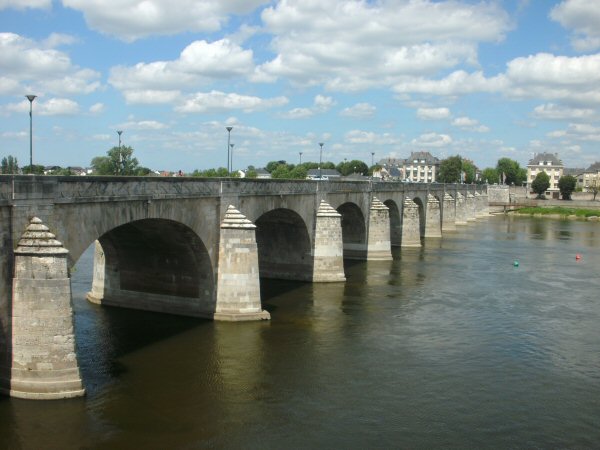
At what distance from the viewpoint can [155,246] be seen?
28656 mm

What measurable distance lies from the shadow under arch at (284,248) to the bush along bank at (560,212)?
87.3m

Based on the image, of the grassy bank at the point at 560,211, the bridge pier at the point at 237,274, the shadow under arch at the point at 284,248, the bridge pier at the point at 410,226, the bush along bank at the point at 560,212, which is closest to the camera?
the bridge pier at the point at 237,274

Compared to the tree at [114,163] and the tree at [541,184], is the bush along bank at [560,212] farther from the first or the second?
the tree at [114,163]

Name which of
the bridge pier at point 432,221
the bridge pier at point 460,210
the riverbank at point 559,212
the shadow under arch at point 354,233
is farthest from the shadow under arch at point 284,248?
the riverbank at point 559,212

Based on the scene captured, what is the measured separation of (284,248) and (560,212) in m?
92.8

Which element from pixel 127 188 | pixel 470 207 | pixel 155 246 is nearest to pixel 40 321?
pixel 127 188

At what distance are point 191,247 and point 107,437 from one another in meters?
12.0

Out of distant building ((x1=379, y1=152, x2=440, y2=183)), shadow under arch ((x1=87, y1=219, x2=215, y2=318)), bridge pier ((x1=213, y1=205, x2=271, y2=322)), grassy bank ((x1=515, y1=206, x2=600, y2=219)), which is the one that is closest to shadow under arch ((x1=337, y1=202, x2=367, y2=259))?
bridge pier ((x1=213, y1=205, x2=271, y2=322))

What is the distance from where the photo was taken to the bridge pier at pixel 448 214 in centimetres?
8300

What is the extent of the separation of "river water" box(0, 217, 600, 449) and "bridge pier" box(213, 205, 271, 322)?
29.8 inches

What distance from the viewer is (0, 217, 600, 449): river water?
17.4m

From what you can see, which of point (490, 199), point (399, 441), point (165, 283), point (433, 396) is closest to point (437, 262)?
point (165, 283)

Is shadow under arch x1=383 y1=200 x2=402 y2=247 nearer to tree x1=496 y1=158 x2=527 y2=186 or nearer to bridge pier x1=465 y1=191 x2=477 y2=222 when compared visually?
bridge pier x1=465 y1=191 x2=477 y2=222

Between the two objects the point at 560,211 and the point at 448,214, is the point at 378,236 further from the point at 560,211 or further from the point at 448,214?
the point at 560,211
